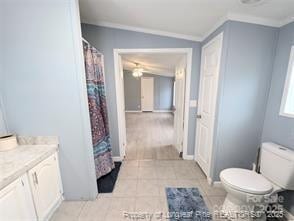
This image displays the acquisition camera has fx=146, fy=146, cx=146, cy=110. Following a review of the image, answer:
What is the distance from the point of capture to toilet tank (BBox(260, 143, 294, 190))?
135 cm

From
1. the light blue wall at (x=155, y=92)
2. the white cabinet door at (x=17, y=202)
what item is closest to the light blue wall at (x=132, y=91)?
the light blue wall at (x=155, y=92)

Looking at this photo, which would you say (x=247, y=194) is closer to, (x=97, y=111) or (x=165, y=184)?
(x=165, y=184)

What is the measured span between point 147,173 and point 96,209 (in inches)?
36.7

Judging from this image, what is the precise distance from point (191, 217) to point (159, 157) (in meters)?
1.40

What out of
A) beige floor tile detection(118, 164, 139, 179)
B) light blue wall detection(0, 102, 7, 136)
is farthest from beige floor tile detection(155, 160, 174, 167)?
light blue wall detection(0, 102, 7, 136)

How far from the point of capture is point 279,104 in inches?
64.4

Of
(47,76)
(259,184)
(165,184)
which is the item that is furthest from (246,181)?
(47,76)

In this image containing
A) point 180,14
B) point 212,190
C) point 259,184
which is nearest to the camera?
point 259,184

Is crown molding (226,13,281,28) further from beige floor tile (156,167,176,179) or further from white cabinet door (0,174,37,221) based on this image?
white cabinet door (0,174,37,221)

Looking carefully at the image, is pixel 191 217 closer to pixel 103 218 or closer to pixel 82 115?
pixel 103 218

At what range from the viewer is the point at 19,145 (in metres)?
1.60

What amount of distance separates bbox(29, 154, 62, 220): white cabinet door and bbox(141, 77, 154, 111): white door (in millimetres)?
6543

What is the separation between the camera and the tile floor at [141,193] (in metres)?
1.63

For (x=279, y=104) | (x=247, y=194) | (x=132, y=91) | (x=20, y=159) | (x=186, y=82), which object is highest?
(x=186, y=82)
